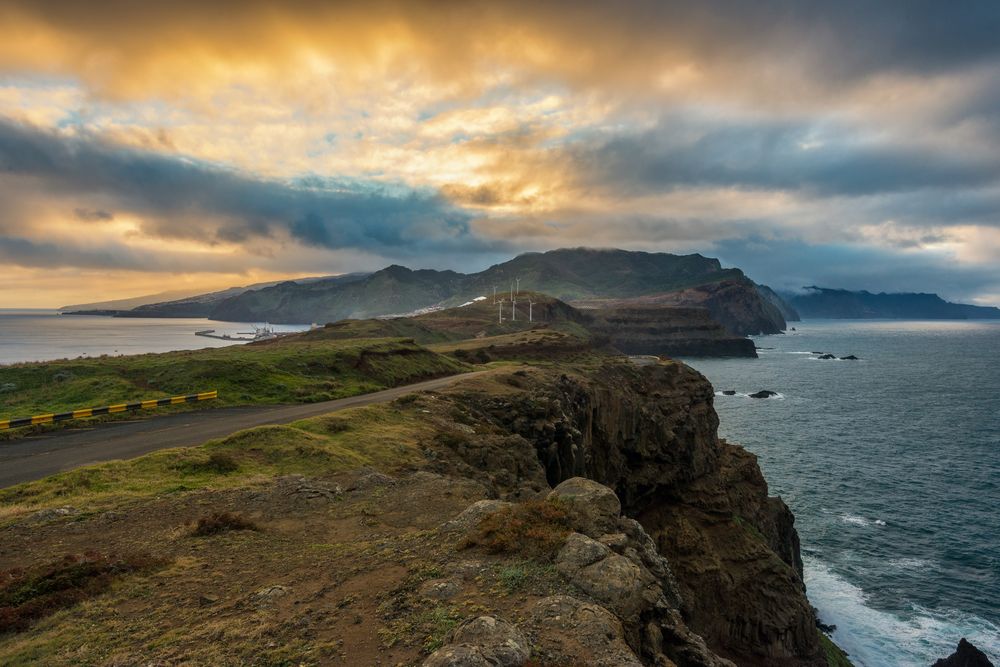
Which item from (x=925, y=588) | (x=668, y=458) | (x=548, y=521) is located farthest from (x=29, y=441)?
(x=925, y=588)

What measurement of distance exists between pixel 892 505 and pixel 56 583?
76941 millimetres

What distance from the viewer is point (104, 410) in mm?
33719

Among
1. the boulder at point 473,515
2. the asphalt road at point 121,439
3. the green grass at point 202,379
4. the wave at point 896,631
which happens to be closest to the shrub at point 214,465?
the asphalt road at point 121,439

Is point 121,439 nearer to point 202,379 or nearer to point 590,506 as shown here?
point 202,379

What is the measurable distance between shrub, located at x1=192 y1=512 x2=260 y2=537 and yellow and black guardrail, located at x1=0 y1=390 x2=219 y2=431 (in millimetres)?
22773

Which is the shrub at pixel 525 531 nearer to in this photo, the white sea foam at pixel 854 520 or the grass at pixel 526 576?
the grass at pixel 526 576

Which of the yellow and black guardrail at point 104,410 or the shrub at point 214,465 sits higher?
the yellow and black guardrail at point 104,410

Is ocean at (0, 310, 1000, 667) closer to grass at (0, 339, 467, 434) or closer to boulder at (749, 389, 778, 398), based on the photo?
boulder at (749, 389, 778, 398)

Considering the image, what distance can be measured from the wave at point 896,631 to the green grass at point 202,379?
154ft

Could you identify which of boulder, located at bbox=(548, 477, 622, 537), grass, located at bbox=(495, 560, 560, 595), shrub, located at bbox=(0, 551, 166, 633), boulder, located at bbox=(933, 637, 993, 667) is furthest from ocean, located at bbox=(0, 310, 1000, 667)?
shrub, located at bbox=(0, 551, 166, 633)

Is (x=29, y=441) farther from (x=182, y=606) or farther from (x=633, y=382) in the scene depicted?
(x=633, y=382)

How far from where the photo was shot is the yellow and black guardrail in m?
29.5

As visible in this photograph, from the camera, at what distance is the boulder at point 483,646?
8.40 metres

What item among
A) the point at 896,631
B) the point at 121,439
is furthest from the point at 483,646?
the point at 896,631
